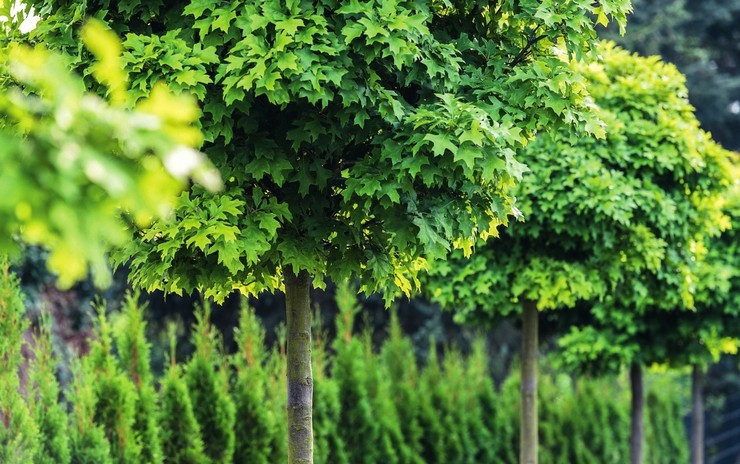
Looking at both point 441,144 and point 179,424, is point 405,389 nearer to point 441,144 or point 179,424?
point 179,424

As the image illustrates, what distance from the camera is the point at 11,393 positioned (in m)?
6.29

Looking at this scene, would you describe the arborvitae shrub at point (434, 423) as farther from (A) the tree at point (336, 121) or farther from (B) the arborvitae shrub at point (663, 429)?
(B) the arborvitae shrub at point (663, 429)

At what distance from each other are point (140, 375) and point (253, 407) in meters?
1.30

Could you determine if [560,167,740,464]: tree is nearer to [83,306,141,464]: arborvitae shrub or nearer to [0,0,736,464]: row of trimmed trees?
[83,306,141,464]: arborvitae shrub

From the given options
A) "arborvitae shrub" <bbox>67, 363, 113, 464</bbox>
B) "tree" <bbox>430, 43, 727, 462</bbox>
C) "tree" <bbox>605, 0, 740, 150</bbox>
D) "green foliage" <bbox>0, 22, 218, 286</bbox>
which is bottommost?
"arborvitae shrub" <bbox>67, 363, 113, 464</bbox>

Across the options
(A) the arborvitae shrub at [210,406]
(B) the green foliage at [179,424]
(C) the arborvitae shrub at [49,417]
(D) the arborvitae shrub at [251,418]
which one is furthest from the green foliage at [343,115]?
(D) the arborvitae shrub at [251,418]

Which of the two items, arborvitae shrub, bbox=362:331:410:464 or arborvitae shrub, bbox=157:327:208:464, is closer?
arborvitae shrub, bbox=157:327:208:464

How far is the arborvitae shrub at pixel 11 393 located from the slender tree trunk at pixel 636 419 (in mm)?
7715

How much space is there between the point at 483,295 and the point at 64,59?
16.2 feet

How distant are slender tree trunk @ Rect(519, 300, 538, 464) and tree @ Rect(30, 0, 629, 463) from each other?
11.6 feet

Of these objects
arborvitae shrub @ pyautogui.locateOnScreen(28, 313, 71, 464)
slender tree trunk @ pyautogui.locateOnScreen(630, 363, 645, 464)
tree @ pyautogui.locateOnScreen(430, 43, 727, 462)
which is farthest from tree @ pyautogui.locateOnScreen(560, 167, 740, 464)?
arborvitae shrub @ pyautogui.locateOnScreen(28, 313, 71, 464)

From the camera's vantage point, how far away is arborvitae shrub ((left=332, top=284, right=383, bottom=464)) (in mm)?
10031

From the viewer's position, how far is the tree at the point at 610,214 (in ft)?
24.8

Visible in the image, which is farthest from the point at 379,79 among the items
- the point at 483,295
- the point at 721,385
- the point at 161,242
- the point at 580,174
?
the point at 721,385
